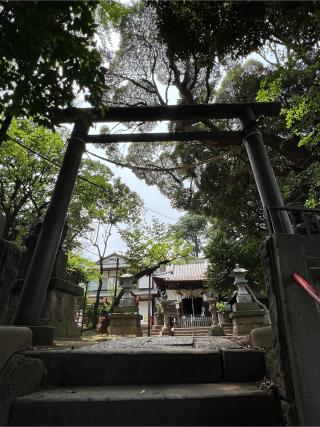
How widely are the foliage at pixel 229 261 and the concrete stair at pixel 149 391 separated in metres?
14.3

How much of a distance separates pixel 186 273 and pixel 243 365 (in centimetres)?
2261

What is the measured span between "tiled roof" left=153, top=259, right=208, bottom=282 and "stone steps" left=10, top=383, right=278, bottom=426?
19259 mm

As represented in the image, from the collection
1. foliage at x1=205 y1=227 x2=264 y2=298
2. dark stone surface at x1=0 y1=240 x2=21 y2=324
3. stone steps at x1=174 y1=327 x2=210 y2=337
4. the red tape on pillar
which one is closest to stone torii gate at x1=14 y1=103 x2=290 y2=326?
dark stone surface at x1=0 y1=240 x2=21 y2=324

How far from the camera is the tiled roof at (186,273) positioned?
2259 centimetres

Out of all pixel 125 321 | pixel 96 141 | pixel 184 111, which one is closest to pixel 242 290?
pixel 125 321

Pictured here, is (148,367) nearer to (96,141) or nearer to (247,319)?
(96,141)

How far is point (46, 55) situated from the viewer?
8.03 ft

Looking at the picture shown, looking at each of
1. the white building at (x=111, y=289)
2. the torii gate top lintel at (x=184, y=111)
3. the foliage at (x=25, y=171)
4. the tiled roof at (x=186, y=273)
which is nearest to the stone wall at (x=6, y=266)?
the torii gate top lintel at (x=184, y=111)

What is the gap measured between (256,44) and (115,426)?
367 inches

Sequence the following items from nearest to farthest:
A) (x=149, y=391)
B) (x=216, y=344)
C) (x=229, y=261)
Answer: (x=149, y=391) → (x=216, y=344) → (x=229, y=261)

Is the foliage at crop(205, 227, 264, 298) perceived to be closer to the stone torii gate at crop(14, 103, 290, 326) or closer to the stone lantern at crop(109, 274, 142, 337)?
the stone lantern at crop(109, 274, 142, 337)

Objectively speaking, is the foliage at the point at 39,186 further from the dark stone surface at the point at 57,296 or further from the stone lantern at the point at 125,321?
the stone lantern at the point at 125,321

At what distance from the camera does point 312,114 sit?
5.97 meters

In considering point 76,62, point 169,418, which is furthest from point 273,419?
point 76,62
